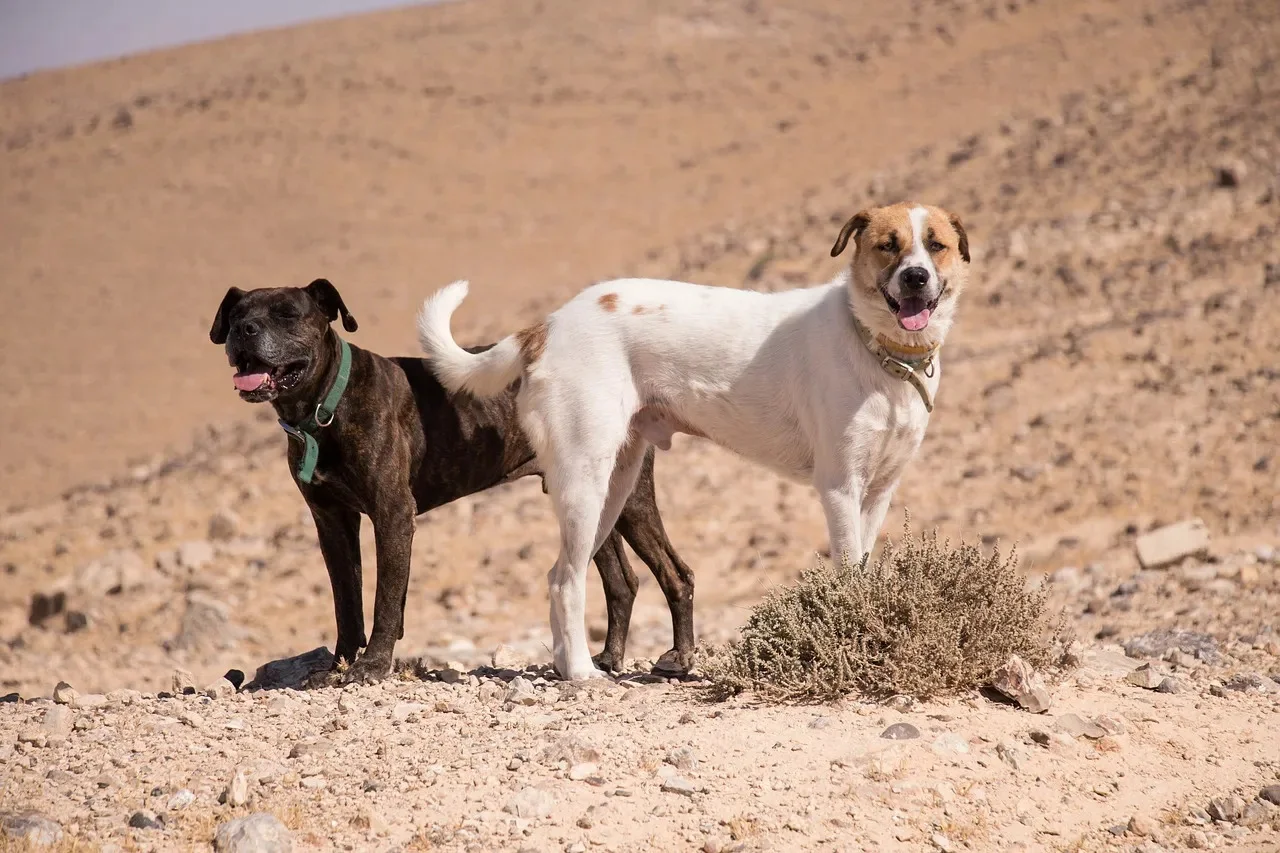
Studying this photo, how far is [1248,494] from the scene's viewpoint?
1040 centimetres

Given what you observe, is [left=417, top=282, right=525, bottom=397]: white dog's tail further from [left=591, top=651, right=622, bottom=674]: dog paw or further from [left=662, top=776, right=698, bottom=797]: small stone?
[left=662, top=776, right=698, bottom=797]: small stone

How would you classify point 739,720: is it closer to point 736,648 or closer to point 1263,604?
point 736,648

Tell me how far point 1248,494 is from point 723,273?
30.9 ft

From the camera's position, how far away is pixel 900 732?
5070 mm

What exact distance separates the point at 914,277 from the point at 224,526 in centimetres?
905

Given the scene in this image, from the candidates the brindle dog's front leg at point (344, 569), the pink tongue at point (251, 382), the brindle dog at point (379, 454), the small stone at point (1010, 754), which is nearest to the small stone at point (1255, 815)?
the small stone at point (1010, 754)

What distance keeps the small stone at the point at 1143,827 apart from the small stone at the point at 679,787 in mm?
1477

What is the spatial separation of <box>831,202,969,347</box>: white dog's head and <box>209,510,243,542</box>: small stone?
8.57 meters

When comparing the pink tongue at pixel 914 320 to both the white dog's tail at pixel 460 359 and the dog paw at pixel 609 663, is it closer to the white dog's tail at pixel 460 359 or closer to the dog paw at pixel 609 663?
the white dog's tail at pixel 460 359

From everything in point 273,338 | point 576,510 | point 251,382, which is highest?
point 273,338

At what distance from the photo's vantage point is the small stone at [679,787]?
4.73m

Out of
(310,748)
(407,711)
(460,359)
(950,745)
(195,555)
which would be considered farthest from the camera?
(195,555)

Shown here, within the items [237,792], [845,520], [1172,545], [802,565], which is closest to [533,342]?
[845,520]

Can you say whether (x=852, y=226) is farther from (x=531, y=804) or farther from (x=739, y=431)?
(x=531, y=804)
